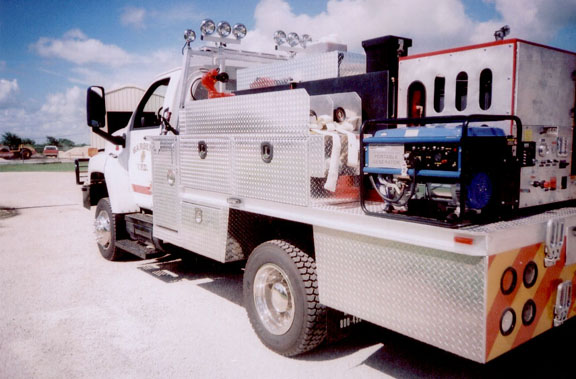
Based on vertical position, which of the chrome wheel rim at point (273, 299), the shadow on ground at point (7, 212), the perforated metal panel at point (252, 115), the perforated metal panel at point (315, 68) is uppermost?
the perforated metal panel at point (315, 68)

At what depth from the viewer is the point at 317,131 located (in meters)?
3.74

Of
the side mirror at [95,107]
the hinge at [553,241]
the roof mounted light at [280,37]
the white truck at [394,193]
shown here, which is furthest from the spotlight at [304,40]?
the hinge at [553,241]

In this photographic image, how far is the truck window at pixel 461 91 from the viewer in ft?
12.0

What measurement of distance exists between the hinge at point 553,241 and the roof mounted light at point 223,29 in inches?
181

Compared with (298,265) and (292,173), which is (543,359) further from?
(292,173)

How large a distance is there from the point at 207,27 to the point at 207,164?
2.36 metres

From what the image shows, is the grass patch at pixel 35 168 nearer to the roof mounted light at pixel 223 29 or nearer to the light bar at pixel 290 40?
the light bar at pixel 290 40

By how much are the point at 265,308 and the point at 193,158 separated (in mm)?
1606

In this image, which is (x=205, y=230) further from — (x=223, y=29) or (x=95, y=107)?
(x=223, y=29)

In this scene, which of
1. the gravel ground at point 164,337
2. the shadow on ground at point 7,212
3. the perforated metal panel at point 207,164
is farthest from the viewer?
the shadow on ground at point 7,212

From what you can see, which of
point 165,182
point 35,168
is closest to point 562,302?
point 165,182

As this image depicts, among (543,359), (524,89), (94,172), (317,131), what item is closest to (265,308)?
(317,131)

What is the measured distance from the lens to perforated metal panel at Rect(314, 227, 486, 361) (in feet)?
8.21

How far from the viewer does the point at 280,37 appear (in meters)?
6.99
